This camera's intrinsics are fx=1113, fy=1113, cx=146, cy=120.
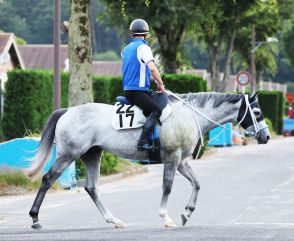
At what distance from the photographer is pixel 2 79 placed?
60938 mm

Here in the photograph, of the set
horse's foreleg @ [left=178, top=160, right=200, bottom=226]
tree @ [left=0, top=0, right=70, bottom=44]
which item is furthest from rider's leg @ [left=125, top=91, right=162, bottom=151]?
tree @ [left=0, top=0, right=70, bottom=44]

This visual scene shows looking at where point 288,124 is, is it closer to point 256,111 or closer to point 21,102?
point 21,102

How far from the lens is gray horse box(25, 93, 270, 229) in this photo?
1416cm

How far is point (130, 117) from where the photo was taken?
14.2m

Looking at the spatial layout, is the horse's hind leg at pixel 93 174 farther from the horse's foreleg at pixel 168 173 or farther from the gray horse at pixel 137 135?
the horse's foreleg at pixel 168 173

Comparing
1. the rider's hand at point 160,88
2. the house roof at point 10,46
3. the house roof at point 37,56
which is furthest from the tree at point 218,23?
the house roof at point 37,56

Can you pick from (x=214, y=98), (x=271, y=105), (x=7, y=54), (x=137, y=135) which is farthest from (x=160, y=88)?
(x=271, y=105)

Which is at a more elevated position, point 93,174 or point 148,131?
point 148,131

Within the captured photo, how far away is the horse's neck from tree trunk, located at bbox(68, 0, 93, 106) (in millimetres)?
10104

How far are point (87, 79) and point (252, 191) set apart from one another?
544 cm

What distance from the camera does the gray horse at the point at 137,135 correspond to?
1416 centimetres

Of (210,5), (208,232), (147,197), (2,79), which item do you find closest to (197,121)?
(208,232)

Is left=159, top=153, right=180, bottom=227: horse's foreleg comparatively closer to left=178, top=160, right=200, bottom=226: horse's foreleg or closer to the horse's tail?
left=178, top=160, right=200, bottom=226: horse's foreleg

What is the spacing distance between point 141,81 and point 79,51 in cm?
1069
